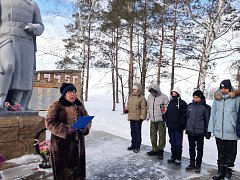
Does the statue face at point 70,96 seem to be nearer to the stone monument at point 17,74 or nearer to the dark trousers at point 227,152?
the stone monument at point 17,74

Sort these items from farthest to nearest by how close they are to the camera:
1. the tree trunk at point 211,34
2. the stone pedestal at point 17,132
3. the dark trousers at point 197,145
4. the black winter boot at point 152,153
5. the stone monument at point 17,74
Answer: the tree trunk at point 211,34, the black winter boot at point 152,153, the dark trousers at point 197,145, the stone monument at point 17,74, the stone pedestal at point 17,132

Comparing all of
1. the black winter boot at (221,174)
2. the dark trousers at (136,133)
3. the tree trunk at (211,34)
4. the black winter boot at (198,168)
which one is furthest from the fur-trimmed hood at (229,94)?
the tree trunk at (211,34)

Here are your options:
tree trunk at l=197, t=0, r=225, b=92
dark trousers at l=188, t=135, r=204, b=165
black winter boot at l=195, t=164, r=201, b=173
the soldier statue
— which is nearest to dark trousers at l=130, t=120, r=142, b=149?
dark trousers at l=188, t=135, r=204, b=165

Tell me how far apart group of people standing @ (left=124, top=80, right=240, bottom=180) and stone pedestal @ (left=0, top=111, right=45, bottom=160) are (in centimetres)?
193

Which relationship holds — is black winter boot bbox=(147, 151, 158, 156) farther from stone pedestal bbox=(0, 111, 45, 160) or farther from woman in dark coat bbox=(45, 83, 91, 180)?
woman in dark coat bbox=(45, 83, 91, 180)

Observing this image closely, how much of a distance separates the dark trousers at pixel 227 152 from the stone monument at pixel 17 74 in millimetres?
2872

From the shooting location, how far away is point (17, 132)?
4176 millimetres

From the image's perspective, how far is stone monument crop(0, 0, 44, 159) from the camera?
4121 millimetres

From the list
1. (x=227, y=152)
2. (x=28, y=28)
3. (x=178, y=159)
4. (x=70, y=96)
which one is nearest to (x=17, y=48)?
(x=28, y=28)

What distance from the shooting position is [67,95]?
279cm

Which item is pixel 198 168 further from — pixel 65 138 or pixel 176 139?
pixel 65 138

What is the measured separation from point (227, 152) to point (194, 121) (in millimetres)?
664

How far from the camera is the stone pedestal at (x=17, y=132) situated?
4.01m

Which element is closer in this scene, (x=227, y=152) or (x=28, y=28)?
(x=227, y=152)
